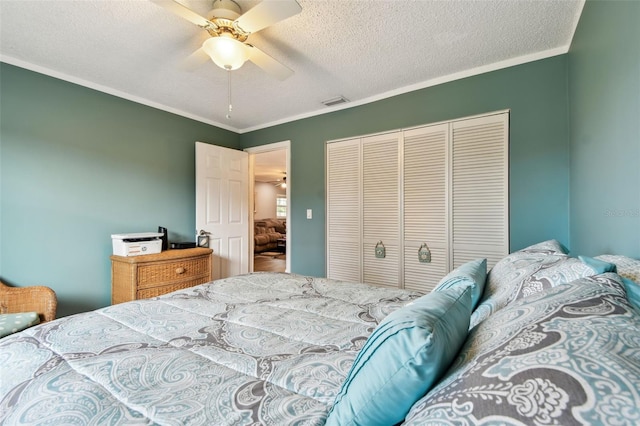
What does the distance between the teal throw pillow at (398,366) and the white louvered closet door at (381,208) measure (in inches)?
97.6

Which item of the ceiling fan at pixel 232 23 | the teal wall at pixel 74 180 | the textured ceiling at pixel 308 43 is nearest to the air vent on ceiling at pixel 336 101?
Result: the textured ceiling at pixel 308 43

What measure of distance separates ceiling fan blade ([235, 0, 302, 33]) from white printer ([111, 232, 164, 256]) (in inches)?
88.5

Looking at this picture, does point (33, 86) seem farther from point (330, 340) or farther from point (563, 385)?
point (563, 385)

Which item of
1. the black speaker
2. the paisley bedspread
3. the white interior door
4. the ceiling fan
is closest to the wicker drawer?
the black speaker

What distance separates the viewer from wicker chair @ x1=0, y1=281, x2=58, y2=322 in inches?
85.1

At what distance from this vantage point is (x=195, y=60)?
196cm

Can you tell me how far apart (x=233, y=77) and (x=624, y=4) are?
2584mm

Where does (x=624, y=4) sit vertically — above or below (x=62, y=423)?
above

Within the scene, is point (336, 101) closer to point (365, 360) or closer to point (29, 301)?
point (365, 360)

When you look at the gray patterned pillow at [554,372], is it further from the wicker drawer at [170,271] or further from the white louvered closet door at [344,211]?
the wicker drawer at [170,271]

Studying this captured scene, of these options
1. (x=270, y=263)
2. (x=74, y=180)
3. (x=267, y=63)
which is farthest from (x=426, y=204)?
(x=270, y=263)

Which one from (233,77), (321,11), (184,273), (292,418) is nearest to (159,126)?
(233,77)

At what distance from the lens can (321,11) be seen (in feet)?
5.85

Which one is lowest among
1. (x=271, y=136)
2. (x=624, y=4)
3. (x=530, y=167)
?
(x=530, y=167)
